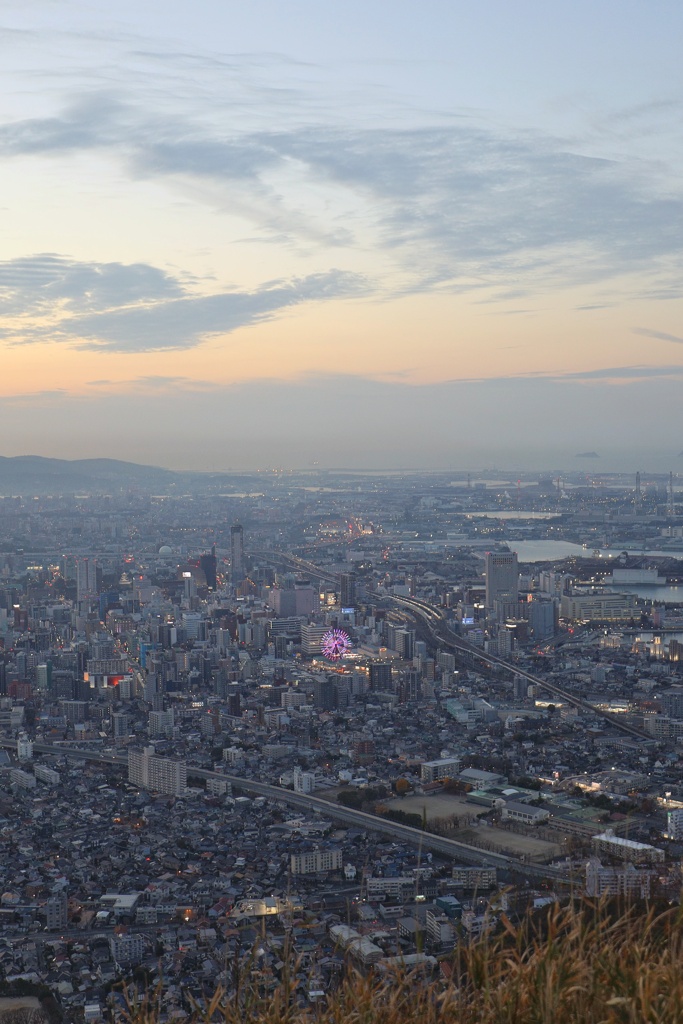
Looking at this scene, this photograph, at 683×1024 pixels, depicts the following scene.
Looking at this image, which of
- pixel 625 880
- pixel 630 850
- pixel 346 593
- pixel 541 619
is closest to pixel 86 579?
pixel 346 593

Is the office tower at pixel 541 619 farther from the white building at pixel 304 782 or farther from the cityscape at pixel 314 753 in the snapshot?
the white building at pixel 304 782

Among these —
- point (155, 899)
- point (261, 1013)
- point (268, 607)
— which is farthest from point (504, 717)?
point (261, 1013)

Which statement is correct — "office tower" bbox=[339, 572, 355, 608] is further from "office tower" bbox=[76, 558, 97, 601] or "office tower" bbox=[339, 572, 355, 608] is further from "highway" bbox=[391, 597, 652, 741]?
"office tower" bbox=[76, 558, 97, 601]

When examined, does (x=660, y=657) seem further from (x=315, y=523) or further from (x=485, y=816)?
(x=315, y=523)

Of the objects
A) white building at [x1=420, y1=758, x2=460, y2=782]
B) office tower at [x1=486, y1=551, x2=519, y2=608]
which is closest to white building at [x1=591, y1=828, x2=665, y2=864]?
white building at [x1=420, y1=758, x2=460, y2=782]

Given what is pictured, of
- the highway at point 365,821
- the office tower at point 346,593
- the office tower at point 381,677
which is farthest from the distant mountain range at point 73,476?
the highway at point 365,821

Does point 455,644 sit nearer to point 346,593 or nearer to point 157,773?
point 346,593
